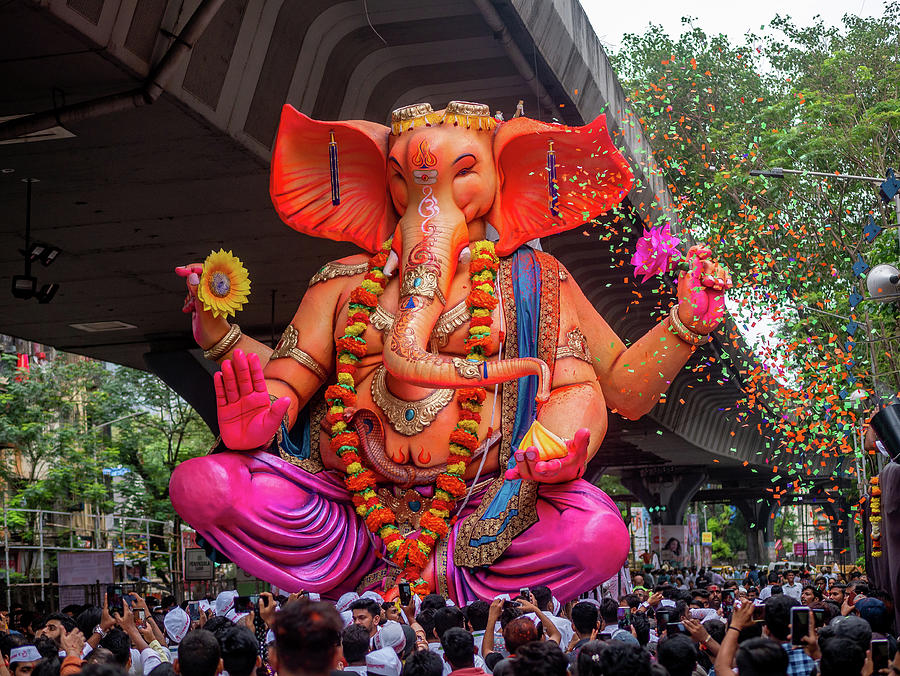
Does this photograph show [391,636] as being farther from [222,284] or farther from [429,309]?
[222,284]

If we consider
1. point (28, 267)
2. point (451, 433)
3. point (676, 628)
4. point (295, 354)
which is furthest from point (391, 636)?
point (28, 267)

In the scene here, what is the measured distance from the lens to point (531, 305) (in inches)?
339

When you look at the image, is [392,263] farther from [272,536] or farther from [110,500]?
[110,500]

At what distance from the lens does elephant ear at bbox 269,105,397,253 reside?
8.98m

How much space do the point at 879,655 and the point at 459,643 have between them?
4.87ft

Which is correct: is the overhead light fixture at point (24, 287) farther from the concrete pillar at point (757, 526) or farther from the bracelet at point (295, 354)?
the concrete pillar at point (757, 526)

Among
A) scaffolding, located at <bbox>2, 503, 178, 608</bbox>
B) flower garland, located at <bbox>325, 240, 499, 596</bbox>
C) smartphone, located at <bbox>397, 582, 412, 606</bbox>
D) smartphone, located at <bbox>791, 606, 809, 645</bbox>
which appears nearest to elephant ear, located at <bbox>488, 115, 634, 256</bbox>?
flower garland, located at <bbox>325, 240, 499, 596</bbox>

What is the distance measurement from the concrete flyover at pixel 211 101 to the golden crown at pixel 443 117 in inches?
26.6

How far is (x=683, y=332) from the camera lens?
8.45 meters

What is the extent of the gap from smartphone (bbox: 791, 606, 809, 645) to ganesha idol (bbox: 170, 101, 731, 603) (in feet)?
10.8

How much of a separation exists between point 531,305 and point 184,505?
2.73m

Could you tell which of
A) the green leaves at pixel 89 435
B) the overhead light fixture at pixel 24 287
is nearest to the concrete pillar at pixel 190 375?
the overhead light fixture at pixel 24 287

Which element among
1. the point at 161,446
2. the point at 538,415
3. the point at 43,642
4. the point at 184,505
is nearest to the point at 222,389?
the point at 184,505

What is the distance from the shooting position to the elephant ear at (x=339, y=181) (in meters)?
8.98
